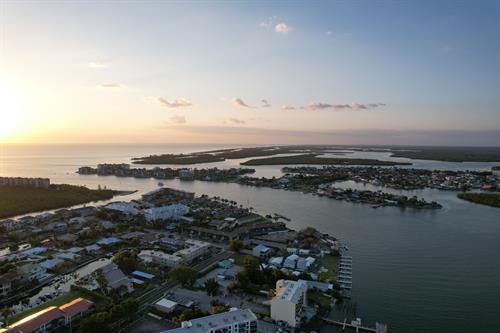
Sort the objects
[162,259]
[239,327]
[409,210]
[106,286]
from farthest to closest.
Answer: [409,210], [162,259], [106,286], [239,327]

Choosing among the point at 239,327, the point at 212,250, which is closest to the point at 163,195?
the point at 212,250

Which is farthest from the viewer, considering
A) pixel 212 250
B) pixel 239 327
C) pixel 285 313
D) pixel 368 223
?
pixel 368 223

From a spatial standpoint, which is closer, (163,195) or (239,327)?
(239,327)

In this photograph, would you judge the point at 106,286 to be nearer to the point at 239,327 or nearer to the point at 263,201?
the point at 239,327

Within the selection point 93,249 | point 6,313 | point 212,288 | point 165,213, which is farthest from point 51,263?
point 165,213

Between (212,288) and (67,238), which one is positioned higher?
(212,288)

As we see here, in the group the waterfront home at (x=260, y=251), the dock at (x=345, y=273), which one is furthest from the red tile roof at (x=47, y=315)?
the dock at (x=345, y=273)

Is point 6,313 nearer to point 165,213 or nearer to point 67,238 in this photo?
point 67,238
